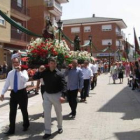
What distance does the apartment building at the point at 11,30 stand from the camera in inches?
1094

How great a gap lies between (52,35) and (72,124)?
11.1ft

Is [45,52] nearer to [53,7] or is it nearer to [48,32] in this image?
[48,32]

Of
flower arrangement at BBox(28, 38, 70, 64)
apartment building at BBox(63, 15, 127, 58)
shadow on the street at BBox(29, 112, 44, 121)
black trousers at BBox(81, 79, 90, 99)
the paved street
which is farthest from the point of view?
apartment building at BBox(63, 15, 127, 58)

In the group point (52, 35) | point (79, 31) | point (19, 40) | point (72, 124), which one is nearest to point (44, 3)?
point (19, 40)

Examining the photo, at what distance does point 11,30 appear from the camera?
30.7m

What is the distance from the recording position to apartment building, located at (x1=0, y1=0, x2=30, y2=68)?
1094 inches

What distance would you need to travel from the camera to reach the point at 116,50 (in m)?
61.4

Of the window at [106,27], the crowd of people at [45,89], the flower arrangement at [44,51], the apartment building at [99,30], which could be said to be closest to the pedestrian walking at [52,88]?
the crowd of people at [45,89]

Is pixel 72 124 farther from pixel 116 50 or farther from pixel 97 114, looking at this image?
pixel 116 50

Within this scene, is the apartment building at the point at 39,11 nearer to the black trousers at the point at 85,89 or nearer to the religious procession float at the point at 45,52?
the black trousers at the point at 85,89

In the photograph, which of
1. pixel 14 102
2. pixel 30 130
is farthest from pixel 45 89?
pixel 30 130

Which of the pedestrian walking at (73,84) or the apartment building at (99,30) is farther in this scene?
the apartment building at (99,30)

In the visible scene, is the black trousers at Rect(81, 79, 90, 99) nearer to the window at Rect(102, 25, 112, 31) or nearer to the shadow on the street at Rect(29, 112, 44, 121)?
the shadow on the street at Rect(29, 112, 44, 121)

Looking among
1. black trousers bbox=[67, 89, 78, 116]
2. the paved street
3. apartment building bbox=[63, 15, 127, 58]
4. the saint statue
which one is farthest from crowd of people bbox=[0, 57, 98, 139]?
apartment building bbox=[63, 15, 127, 58]
